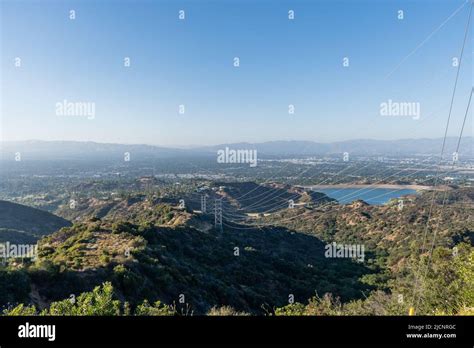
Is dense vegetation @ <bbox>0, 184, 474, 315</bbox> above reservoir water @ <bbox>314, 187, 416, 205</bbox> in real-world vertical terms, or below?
above

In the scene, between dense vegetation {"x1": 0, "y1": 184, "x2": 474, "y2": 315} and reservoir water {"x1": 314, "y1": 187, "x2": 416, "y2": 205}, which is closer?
dense vegetation {"x1": 0, "y1": 184, "x2": 474, "y2": 315}

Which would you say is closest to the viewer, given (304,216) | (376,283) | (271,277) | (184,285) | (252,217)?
(184,285)

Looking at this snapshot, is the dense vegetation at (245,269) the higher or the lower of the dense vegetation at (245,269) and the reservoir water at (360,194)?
the higher

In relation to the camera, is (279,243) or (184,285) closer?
(184,285)

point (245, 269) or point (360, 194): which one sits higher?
point (245, 269)

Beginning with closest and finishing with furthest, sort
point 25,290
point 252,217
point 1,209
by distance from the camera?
point 25,290 < point 1,209 < point 252,217

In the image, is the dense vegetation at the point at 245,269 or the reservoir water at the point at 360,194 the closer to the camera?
the dense vegetation at the point at 245,269

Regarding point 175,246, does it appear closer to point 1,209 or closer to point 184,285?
point 184,285

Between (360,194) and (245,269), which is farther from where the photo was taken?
(360,194)
